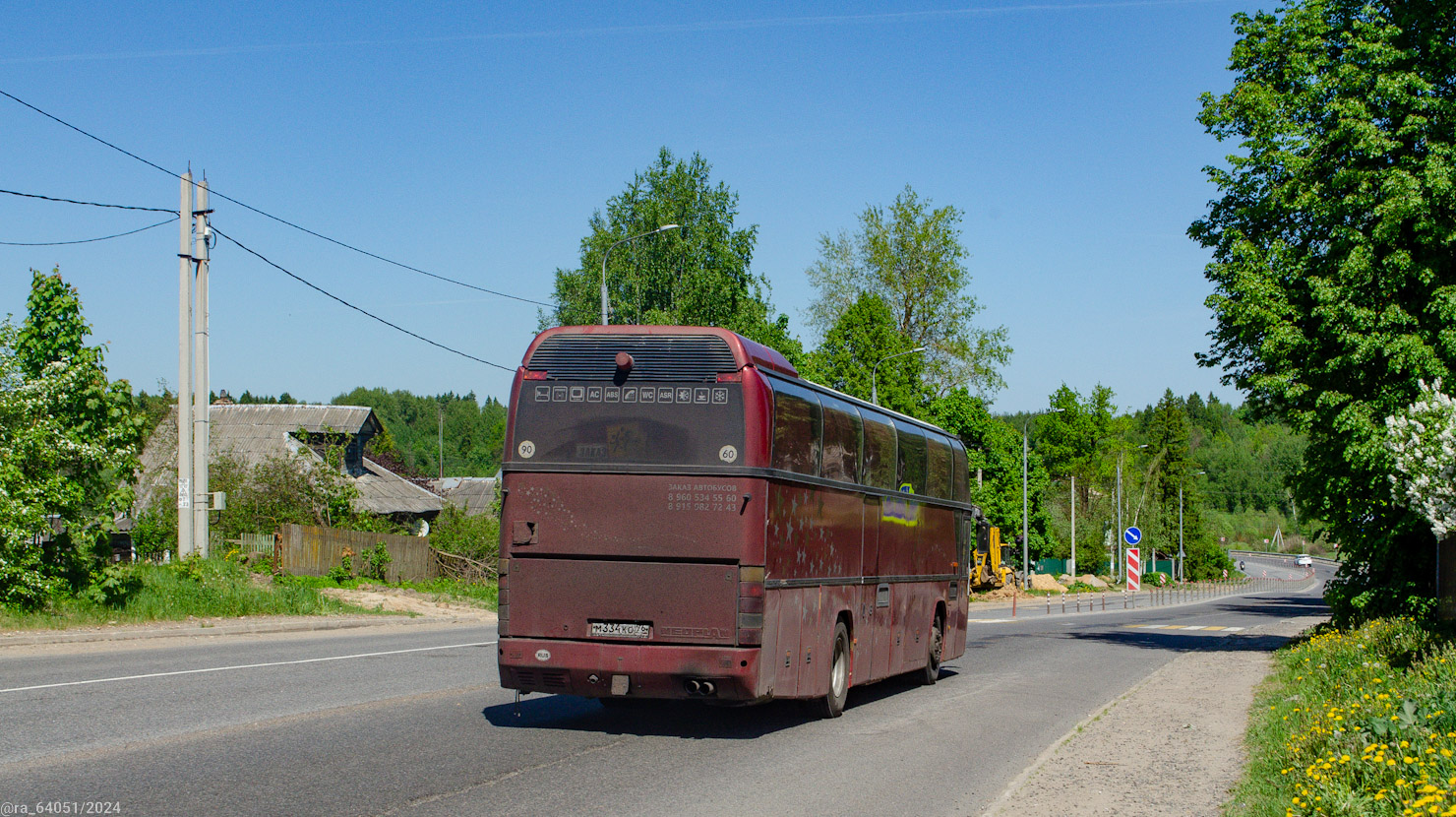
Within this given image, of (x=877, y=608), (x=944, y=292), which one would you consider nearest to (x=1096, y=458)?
(x=944, y=292)

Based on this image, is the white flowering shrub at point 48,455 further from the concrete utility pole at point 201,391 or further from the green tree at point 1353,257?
the green tree at point 1353,257

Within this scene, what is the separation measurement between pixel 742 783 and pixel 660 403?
3.34m

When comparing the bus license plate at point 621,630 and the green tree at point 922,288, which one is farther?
the green tree at point 922,288

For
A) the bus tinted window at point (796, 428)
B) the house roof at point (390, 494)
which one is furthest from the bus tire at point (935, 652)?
the house roof at point (390, 494)

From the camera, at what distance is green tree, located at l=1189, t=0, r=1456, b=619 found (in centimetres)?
2033

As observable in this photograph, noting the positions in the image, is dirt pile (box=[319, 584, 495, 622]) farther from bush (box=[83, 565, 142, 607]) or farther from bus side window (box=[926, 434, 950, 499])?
bus side window (box=[926, 434, 950, 499])

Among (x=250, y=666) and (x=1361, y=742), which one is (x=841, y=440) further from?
(x=250, y=666)

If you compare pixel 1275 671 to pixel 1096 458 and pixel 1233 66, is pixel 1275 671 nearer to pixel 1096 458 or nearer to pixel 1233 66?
pixel 1233 66

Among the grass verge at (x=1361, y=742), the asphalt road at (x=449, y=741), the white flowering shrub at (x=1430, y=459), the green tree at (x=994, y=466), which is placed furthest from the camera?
the green tree at (x=994, y=466)

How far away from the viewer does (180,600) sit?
72.7ft

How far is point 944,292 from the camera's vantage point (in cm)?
6184

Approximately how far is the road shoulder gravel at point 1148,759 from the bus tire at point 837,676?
2.25m

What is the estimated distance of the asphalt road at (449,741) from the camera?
7.70 m

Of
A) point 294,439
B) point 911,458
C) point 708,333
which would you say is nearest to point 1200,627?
point 911,458
